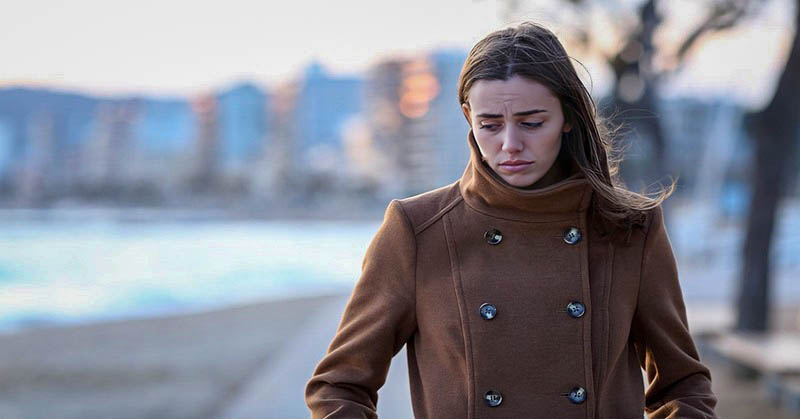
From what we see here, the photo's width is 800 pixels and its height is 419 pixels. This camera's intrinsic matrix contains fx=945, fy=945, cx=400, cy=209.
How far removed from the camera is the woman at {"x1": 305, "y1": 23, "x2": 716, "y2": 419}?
1.69 metres

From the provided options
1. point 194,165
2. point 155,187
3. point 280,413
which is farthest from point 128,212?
point 280,413

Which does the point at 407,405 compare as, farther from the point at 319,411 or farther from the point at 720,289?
the point at 720,289

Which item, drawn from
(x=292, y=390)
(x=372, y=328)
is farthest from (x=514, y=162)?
(x=292, y=390)

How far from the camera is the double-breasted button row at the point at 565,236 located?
5.80 ft

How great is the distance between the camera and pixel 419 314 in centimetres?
176

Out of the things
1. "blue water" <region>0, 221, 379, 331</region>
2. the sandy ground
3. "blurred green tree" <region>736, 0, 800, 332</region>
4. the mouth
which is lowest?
"blue water" <region>0, 221, 379, 331</region>

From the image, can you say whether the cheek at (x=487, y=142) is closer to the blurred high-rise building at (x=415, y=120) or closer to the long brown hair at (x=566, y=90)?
the long brown hair at (x=566, y=90)

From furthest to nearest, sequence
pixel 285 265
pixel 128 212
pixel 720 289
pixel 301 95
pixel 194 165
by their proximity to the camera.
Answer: pixel 301 95
pixel 194 165
pixel 128 212
pixel 285 265
pixel 720 289

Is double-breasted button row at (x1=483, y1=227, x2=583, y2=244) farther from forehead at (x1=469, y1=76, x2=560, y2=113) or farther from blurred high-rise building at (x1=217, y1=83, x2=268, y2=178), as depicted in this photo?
blurred high-rise building at (x1=217, y1=83, x2=268, y2=178)

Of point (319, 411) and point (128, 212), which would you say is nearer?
point (319, 411)

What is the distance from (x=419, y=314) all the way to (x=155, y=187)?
10989 cm

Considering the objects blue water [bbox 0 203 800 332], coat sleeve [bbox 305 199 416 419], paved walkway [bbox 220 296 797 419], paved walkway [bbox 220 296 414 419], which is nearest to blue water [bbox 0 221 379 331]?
blue water [bbox 0 203 800 332]

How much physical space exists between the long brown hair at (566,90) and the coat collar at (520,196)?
3 cm

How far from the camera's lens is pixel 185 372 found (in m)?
10.4
